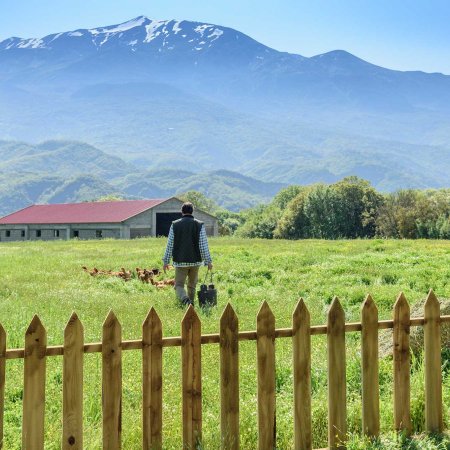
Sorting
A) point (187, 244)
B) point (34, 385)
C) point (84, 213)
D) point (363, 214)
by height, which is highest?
point (84, 213)

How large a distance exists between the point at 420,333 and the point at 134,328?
5421 millimetres

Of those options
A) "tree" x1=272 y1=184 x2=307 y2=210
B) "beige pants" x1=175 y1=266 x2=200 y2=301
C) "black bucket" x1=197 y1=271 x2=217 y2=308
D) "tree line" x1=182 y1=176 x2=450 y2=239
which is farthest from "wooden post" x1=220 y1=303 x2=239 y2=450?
"tree" x1=272 y1=184 x2=307 y2=210

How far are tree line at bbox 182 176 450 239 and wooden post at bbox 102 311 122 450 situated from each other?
69200mm

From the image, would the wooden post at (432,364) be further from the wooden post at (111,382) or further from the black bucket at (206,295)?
the black bucket at (206,295)

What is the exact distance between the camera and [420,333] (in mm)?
7289

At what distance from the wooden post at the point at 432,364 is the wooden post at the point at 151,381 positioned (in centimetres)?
264

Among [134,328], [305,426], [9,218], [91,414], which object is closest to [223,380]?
[305,426]

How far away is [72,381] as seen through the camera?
455 cm

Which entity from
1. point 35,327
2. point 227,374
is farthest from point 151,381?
point 35,327

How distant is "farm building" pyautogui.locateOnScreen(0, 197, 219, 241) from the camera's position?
2817 inches

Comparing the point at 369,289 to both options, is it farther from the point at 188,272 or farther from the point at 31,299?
the point at 31,299

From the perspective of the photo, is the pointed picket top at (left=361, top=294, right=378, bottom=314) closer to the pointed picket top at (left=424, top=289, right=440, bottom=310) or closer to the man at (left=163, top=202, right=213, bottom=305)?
the pointed picket top at (left=424, top=289, right=440, bottom=310)

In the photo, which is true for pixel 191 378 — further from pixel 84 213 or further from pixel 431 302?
pixel 84 213

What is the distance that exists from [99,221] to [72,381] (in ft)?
228
